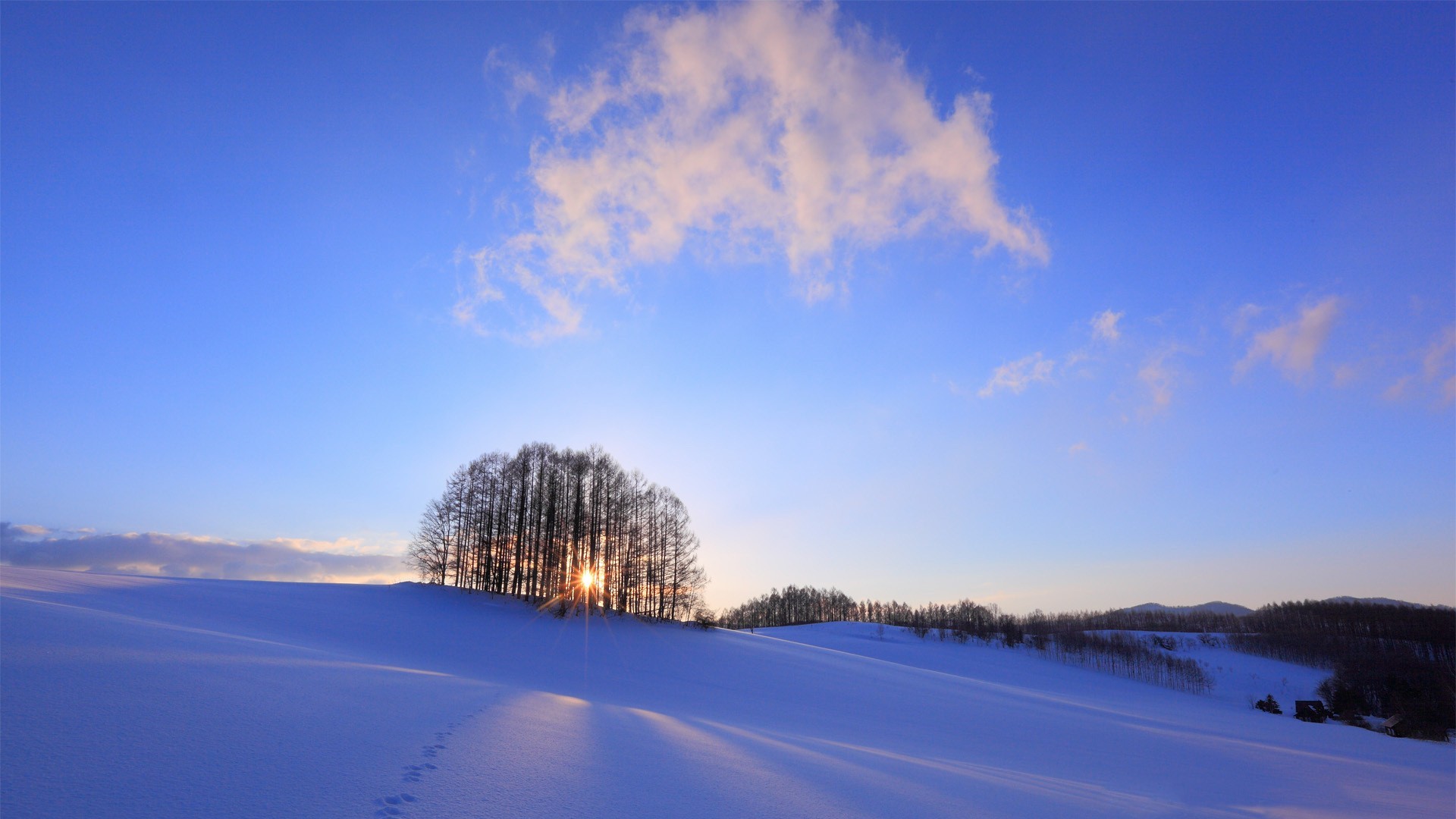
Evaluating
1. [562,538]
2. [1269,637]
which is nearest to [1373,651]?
[1269,637]

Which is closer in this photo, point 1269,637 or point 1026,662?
point 1026,662

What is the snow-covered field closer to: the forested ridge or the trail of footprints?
the trail of footprints

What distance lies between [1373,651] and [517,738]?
446ft

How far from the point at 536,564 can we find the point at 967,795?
33.0 meters

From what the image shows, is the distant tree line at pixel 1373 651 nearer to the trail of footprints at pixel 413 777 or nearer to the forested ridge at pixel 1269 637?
A: the forested ridge at pixel 1269 637

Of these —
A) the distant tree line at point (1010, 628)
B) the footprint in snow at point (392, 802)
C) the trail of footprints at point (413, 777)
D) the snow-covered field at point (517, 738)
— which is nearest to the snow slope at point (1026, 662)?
the distant tree line at point (1010, 628)

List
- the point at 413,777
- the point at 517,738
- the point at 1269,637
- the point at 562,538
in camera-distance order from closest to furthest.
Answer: the point at 413,777 → the point at 517,738 → the point at 562,538 → the point at 1269,637

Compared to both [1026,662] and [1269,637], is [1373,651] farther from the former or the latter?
[1026,662]

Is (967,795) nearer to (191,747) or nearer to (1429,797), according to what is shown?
(191,747)

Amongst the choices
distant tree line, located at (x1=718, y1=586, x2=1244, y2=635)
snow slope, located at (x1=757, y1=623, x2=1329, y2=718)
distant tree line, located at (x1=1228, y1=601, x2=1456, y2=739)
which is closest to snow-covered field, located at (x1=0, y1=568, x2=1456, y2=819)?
snow slope, located at (x1=757, y1=623, x2=1329, y2=718)

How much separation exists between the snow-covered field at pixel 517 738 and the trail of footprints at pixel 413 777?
0.10 ft

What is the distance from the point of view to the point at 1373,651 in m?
93.1

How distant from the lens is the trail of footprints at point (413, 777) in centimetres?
424

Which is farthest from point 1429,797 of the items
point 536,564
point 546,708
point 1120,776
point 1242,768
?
point 536,564
